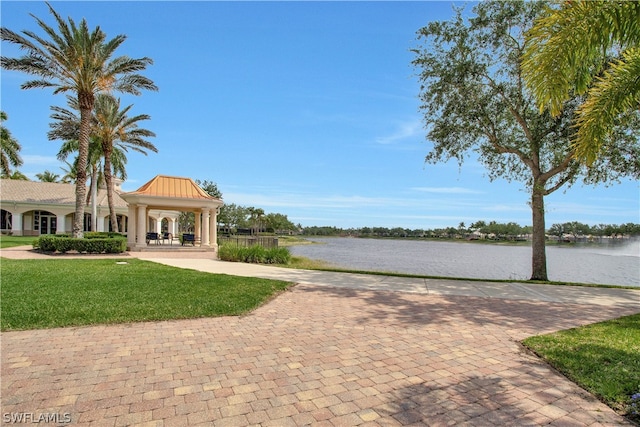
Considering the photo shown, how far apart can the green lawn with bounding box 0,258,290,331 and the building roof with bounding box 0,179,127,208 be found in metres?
27.1

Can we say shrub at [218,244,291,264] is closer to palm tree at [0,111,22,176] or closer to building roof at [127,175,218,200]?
Result: building roof at [127,175,218,200]

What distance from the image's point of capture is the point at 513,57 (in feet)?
42.2

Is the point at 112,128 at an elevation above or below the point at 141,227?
above

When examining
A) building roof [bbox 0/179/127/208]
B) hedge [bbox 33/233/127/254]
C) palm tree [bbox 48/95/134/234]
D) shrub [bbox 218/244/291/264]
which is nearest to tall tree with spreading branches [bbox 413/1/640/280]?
shrub [bbox 218/244/291/264]

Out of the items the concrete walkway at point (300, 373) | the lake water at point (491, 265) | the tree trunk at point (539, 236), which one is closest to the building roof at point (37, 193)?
the lake water at point (491, 265)

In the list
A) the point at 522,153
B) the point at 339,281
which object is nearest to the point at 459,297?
the point at 339,281

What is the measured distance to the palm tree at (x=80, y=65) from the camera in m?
17.1

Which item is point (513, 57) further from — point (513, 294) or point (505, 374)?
point (505, 374)

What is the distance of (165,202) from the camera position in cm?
2100

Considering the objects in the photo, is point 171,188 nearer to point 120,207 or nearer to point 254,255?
point 254,255

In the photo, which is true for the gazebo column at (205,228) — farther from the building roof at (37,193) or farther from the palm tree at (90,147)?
the building roof at (37,193)

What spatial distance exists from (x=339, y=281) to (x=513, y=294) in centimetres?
446

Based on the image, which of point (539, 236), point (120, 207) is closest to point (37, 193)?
point (120, 207)

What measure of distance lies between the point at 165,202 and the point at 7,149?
19.8m
